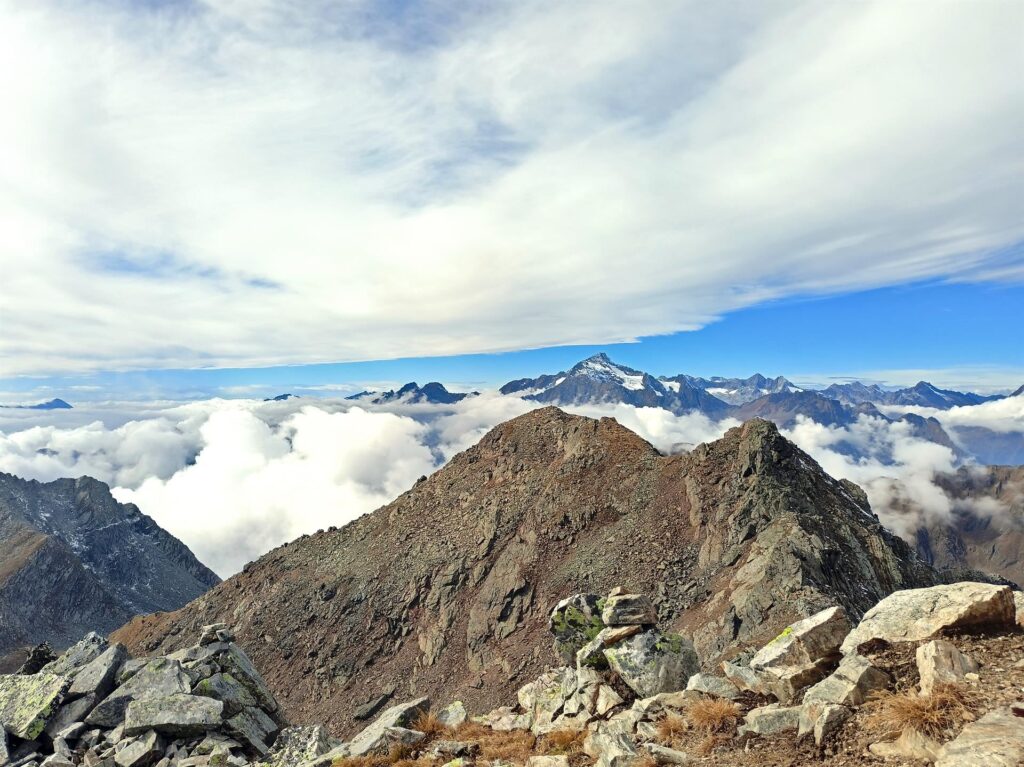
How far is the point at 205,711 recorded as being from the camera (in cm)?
2130

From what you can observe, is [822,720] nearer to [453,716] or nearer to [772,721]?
[772,721]

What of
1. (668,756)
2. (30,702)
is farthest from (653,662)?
(30,702)

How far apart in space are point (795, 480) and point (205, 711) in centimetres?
6705

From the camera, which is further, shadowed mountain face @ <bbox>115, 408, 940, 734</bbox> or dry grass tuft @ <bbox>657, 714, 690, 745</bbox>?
shadowed mountain face @ <bbox>115, 408, 940, 734</bbox>

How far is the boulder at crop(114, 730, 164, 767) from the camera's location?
19438mm

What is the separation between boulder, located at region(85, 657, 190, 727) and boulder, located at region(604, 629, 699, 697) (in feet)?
58.9

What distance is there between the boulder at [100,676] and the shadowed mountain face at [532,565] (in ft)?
139

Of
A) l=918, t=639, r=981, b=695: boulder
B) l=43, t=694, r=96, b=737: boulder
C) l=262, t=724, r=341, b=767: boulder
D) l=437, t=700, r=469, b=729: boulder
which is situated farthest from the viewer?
l=43, t=694, r=96, b=737: boulder

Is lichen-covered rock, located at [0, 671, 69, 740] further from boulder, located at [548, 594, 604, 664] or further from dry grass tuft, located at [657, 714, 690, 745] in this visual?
dry grass tuft, located at [657, 714, 690, 745]

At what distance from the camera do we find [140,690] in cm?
2267

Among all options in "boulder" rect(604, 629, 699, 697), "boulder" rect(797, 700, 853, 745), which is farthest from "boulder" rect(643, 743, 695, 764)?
"boulder" rect(604, 629, 699, 697)

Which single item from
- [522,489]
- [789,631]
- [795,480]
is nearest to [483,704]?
[522,489]

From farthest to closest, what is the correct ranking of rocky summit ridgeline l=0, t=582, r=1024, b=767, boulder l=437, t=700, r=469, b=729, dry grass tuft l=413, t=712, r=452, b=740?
boulder l=437, t=700, r=469, b=729, dry grass tuft l=413, t=712, r=452, b=740, rocky summit ridgeline l=0, t=582, r=1024, b=767

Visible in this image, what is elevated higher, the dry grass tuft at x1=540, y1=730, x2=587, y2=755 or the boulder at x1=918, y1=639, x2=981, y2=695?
the boulder at x1=918, y1=639, x2=981, y2=695
